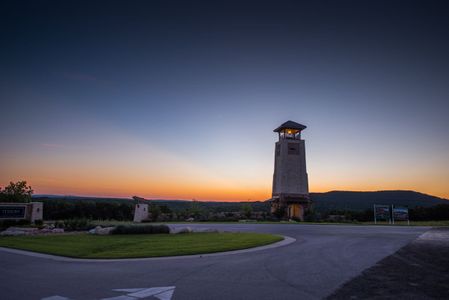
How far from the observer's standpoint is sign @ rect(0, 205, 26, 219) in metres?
26.6

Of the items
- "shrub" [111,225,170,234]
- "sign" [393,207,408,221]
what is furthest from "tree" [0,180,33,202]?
"sign" [393,207,408,221]

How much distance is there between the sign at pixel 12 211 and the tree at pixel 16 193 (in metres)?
10.3

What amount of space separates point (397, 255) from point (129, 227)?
Answer: 1511 centimetres

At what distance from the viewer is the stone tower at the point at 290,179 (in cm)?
4203

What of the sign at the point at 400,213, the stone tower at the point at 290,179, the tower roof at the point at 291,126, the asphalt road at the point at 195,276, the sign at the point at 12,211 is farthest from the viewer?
the tower roof at the point at 291,126

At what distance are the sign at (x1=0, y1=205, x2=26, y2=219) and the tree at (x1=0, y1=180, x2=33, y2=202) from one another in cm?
1029

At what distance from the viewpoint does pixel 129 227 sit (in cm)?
1917

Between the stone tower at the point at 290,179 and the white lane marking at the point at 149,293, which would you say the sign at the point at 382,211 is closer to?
the stone tower at the point at 290,179

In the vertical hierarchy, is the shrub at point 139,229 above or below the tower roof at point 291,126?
below

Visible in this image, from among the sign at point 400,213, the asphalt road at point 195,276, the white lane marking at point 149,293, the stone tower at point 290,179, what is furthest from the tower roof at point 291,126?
the white lane marking at point 149,293

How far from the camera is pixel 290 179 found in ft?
140

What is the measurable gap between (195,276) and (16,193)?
38.8 m

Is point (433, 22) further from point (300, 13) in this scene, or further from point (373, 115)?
point (373, 115)

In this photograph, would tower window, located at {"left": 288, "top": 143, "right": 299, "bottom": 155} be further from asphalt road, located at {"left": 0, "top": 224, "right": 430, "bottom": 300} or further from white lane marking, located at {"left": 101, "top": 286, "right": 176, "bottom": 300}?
white lane marking, located at {"left": 101, "top": 286, "right": 176, "bottom": 300}
